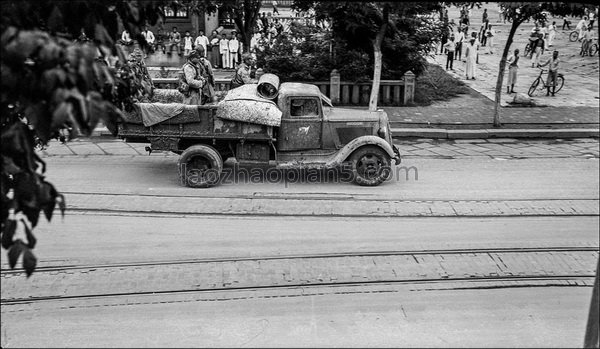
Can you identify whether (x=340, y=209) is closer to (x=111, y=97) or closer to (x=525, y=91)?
(x=111, y=97)

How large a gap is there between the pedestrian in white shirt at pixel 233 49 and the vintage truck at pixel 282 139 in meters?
13.1

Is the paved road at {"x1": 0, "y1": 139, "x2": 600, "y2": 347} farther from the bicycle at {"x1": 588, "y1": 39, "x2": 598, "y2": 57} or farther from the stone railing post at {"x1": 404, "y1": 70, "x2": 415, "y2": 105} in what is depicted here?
the bicycle at {"x1": 588, "y1": 39, "x2": 598, "y2": 57}

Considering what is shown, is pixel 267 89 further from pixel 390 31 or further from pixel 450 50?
pixel 450 50

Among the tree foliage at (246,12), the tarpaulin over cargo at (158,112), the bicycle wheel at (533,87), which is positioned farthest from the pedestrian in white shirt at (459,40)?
the tarpaulin over cargo at (158,112)

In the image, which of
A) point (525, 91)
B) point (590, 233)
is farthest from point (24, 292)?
point (525, 91)

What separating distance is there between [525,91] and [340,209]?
530 inches

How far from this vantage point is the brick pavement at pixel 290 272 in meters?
8.27

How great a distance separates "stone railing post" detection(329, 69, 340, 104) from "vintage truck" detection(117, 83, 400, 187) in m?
7.11

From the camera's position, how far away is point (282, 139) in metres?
12.4

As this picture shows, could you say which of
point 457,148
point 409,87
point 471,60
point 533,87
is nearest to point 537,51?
point 471,60

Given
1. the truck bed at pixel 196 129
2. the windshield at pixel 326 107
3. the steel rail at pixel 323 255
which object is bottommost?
the steel rail at pixel 323 255

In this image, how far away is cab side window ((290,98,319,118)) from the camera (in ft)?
40.2

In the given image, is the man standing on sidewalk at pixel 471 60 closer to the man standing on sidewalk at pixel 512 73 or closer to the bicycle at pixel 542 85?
the man standing on sidewalk at pixel 512 73

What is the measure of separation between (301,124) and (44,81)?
30.1 ft
